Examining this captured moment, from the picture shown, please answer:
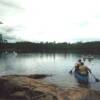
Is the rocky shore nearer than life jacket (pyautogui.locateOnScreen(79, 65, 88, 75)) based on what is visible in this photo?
Yes

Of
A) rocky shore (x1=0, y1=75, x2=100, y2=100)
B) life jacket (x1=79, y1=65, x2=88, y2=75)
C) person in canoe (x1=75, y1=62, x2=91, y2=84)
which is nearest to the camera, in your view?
rocky shore (x1=0, y1=75, x2=100, y2=100)

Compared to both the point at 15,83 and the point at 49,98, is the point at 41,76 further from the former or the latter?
the point at 49,98

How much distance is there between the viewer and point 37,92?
18500 mm

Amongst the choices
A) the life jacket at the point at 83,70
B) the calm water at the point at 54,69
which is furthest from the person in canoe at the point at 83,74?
the calm water at the point at 54,69

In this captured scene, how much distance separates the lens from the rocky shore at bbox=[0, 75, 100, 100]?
17.2 metres

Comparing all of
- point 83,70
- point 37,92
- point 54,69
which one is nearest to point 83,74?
point 83,70

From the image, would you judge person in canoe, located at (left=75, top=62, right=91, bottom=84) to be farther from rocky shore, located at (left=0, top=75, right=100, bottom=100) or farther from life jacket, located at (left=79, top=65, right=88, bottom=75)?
rocky shore, located at (left=0, top=75, right=100, bottom=100)

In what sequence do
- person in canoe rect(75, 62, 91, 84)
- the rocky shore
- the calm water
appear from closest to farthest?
the rocky shore → person in canoe rect(75, 62, 91, 84) → the calm water

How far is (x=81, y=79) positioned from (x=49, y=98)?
1757 cm

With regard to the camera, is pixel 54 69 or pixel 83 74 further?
pixel 54 69

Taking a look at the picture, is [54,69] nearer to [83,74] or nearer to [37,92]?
[83,74]

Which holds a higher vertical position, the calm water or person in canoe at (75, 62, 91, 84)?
person in canoe at (75, 62, 91, 84)

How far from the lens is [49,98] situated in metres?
17.0

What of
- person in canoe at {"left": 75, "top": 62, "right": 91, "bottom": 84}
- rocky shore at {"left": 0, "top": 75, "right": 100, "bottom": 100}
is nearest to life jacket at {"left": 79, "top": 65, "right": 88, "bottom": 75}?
person in canoe at {"left": 75, "top": 62, "right": 91, "bottom": 84}
